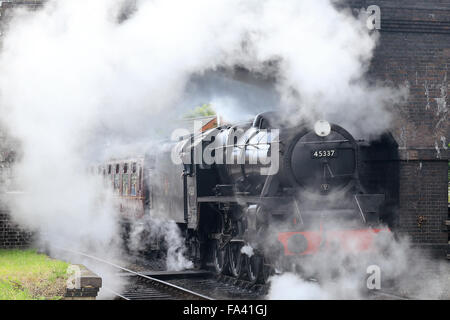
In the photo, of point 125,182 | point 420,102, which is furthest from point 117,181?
point 420,102

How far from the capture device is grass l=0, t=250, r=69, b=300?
28.5 feet

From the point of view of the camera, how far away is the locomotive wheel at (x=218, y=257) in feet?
37.6

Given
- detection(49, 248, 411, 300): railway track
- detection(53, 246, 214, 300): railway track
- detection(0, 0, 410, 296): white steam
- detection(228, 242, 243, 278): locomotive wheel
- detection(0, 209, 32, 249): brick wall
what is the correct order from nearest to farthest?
detection(49, 248, 411, 300): railway track
detection(53, 246, 214, 300): railway track
detection(0, 0, 410, 296): white steam
detection(228, 242, 243, 278): locomotive wheel
detection(0, 209, 32, 249): brick wall

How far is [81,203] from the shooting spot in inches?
753

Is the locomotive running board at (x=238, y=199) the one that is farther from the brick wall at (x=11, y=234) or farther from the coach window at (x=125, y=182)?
the coach window at (x=125, y=182)

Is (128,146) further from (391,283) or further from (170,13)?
(391,283)

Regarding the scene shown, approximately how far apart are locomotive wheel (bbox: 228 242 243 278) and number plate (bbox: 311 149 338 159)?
7.19 feet

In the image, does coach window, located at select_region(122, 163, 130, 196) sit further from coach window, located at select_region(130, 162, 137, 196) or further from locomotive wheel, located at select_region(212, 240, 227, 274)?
locomotive wheel, located at select_region(212, 240, 227, 274)

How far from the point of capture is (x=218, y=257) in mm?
11953

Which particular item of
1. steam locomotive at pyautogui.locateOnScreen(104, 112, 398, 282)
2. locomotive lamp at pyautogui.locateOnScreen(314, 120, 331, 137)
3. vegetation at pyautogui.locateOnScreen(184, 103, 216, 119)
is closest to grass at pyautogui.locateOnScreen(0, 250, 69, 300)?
steam locomotive at pyautogui.locateOnScreen(104, 112, 398, 282)

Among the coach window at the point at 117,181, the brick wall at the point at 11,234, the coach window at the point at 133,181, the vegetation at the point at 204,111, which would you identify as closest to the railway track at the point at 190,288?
the brick wall at the point at 11,234

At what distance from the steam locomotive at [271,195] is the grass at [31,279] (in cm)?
246

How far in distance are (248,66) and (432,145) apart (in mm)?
3669
